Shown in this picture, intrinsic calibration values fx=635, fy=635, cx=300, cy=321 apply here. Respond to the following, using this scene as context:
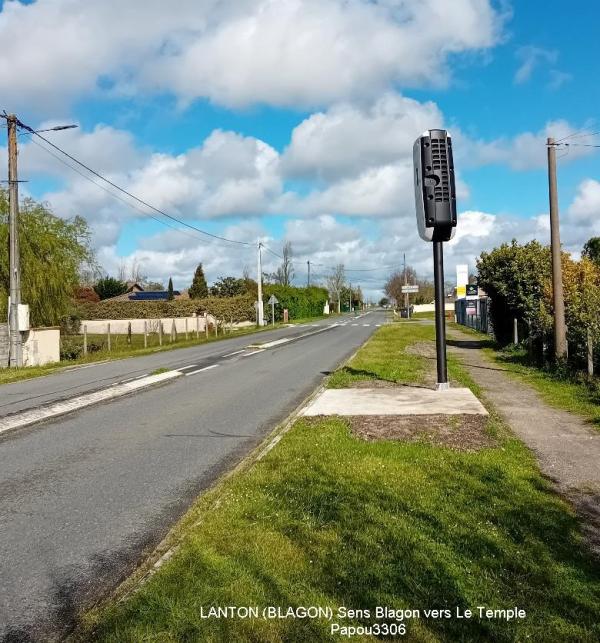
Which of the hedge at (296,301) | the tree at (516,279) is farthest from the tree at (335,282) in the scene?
the tree at (516,279)

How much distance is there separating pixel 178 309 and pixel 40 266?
28090mm

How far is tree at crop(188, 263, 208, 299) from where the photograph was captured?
85438 millimetres

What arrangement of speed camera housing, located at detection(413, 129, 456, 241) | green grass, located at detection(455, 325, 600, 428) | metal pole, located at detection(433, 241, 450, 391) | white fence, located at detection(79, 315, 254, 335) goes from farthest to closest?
1. white fence, located at detection(79, 315, 254, 335)
2. metal pole, located at detection(433, 241, 450, 391)
3. speed camera housing, located at detection(413, 129, 456, 241)
4. green grass, located at detection(455, 325, 600, 428)

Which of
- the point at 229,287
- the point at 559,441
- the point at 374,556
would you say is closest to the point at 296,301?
the point at 229,287

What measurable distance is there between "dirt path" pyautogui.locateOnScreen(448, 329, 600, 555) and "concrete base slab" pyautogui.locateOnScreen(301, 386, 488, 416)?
61 centimetres

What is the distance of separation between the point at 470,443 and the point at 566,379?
7098mm

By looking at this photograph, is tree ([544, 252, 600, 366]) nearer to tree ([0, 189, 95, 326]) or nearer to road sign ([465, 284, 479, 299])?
road sign ([465, 284, 479, 299])

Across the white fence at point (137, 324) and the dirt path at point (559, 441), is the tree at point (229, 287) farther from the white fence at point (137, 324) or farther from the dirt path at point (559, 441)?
the dirt path at point (559, 441)

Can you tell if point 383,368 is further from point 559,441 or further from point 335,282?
point 335,282

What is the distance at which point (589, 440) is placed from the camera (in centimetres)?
784

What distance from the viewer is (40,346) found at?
2281cm

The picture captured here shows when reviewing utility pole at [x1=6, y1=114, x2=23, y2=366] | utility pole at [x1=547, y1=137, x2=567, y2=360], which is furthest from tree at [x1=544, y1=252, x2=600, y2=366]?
utility pole at [x1=6, y1=114, x2=23, y2=366]

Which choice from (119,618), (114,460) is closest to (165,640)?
(119,618)

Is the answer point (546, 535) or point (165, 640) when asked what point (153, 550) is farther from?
Result: point (546, 535)
